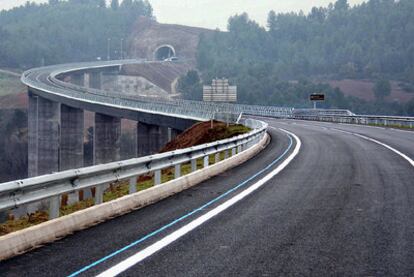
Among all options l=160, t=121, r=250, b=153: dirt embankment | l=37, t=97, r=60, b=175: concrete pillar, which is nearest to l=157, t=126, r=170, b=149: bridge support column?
l=160, t=121, r=250, b=153: dirt embankment

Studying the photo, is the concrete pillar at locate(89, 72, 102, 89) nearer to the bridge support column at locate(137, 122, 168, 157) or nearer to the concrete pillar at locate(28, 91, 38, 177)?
the concrete pillar at locate(28, 91, 38, 177)

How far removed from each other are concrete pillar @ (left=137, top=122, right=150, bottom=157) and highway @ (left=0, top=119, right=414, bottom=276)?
5099 centimetres

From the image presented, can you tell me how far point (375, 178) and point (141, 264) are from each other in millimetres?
10994

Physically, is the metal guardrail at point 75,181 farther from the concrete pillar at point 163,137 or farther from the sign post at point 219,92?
the concrete pillar at point 163,137

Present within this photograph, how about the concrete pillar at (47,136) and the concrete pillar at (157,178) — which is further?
the concrete pillar at (47,136)

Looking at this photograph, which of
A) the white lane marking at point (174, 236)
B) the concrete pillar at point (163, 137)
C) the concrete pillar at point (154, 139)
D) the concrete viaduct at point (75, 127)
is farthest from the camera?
the concrete pillar at point (163, 137)

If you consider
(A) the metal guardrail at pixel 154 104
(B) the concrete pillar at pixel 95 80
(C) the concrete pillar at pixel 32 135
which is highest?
(B) the concrete pillar at pixel 95 80

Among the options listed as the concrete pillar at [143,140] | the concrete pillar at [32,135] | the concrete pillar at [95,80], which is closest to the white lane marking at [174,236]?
the concrete pillar at [143,140]

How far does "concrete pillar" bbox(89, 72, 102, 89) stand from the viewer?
17388cm

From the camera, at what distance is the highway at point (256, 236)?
26.6 ft

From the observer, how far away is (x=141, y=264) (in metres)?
8.30

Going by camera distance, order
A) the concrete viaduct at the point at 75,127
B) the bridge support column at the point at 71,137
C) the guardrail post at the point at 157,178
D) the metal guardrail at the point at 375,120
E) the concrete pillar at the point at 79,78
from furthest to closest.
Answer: the concrete pillar at the point at 79,78
the bridge support column at the point at 71,137
the concrete viaduct at the point at 75,127
the metal guardrail at the point at 375,120
the guardrail post at the point at 157,178

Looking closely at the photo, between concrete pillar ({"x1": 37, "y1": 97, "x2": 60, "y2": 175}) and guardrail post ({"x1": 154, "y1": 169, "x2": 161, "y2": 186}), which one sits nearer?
guardrail post ({"x1": 154, "y1": 169, "x2": 161, "y2": 186})

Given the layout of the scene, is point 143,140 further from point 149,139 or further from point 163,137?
point 163,137
